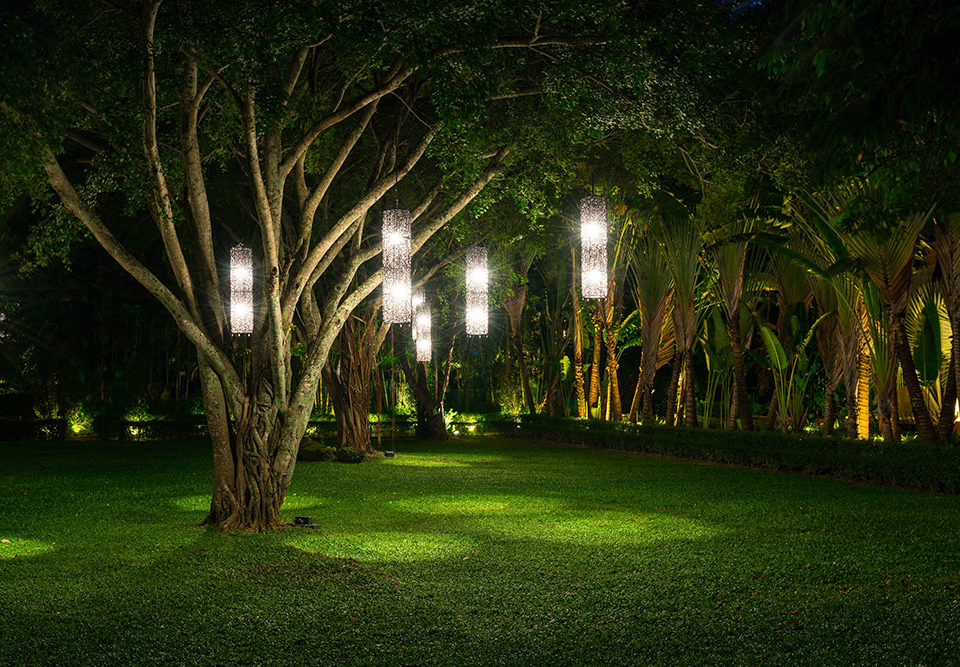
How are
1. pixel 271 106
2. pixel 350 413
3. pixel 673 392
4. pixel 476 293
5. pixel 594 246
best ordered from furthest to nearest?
1. pixel 673 392
2. pixel 350 413
3. pixel 476 293
4. pixel 594 246
5. pixel 271 106

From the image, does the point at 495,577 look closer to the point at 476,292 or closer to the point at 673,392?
the point at 476,292

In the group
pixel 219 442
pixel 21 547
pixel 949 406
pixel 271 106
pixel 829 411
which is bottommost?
pixel 21 547

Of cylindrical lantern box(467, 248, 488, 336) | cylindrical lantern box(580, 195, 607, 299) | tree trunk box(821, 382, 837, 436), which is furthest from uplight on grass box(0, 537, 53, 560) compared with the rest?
tree trunk box(821, 382, 837, 436)

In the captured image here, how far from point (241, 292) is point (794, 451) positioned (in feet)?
29.0

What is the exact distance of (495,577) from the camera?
6477mm

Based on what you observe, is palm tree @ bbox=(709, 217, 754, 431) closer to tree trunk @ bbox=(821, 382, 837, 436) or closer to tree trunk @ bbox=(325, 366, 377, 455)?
tree trunk @ bbox=(821, 382, 837, 436)

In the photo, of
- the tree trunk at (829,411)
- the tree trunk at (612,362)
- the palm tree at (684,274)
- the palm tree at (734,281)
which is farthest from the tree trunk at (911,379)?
the tree trunk at (612,362)

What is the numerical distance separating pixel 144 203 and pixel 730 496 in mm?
7506

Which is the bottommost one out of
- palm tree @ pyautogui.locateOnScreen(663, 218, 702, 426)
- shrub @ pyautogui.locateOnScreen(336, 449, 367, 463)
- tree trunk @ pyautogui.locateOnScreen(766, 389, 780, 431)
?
shrub @ pyautogui.locateOnScreen(336, 449, 367, 463)

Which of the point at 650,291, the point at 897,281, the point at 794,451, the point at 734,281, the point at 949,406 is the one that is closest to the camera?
the point at 897,281

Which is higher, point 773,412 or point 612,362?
point 612,362

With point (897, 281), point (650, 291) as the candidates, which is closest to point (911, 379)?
point (897, 281)

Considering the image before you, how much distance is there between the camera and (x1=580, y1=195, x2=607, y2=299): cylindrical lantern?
8141 millimetres

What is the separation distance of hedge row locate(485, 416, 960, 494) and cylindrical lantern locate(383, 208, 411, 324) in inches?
277
